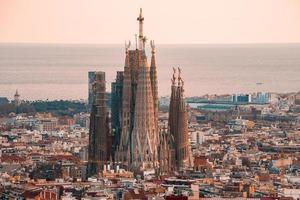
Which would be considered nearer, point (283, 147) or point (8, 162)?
point (8, 162)

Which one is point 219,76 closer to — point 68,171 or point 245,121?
point 245,121

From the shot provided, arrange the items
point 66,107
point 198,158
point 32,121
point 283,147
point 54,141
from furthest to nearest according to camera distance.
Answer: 1. point 66,107
2. point 32,121
3. point 54,141
4. point 283,147
5. point 198,158

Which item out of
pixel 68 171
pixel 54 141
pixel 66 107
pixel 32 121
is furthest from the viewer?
pixel 66 107

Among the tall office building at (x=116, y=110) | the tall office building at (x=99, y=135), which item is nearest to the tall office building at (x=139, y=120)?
the tall office building at (x=116, y=110)

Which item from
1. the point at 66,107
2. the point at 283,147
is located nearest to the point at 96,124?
the point at 283,147

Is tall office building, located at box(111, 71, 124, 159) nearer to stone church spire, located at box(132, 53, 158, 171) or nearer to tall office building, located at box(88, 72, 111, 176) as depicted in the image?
tall office building, located at box(88, 72, 111, 176)

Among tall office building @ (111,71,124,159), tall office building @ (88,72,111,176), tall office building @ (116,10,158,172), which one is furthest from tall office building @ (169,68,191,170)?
tall office building @ (88,72,111,176)
